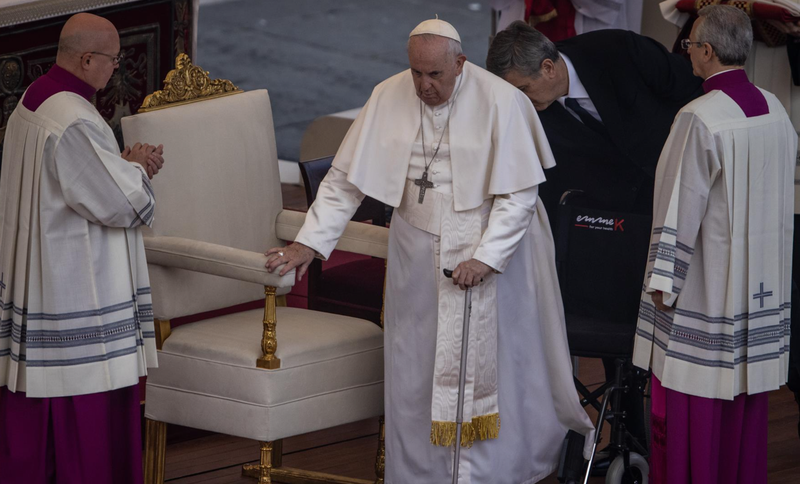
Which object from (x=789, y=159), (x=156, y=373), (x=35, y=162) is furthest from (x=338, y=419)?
(x=789, y=159)

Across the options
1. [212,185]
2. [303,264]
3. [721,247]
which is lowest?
[303,264]

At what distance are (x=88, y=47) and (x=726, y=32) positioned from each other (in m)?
1.84

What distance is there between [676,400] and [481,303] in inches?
26.3

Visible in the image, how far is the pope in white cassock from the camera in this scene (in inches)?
143

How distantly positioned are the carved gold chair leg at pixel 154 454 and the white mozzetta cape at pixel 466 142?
3.60 ft

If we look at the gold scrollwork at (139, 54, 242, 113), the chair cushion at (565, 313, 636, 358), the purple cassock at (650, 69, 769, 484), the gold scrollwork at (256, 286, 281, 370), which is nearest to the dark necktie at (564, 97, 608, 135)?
the chair cushion at (565, 313, 636, 358)

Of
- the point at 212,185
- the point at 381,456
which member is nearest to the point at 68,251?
the point at 212,185

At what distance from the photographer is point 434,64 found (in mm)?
3463

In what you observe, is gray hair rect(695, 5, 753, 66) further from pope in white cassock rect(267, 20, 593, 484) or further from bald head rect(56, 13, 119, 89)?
bald head rect(56, 13, 119, 89)

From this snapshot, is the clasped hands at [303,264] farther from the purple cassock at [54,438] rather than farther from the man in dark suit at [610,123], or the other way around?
the man in dark suit at [610,123]

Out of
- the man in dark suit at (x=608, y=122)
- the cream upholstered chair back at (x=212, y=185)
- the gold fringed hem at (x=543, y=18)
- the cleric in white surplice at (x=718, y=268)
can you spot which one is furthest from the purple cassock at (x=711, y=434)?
the gold fringed hem at (x=543, y=18)

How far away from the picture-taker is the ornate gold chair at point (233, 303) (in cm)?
374

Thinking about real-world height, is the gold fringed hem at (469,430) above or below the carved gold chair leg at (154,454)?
above

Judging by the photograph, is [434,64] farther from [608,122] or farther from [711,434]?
[711,434]
